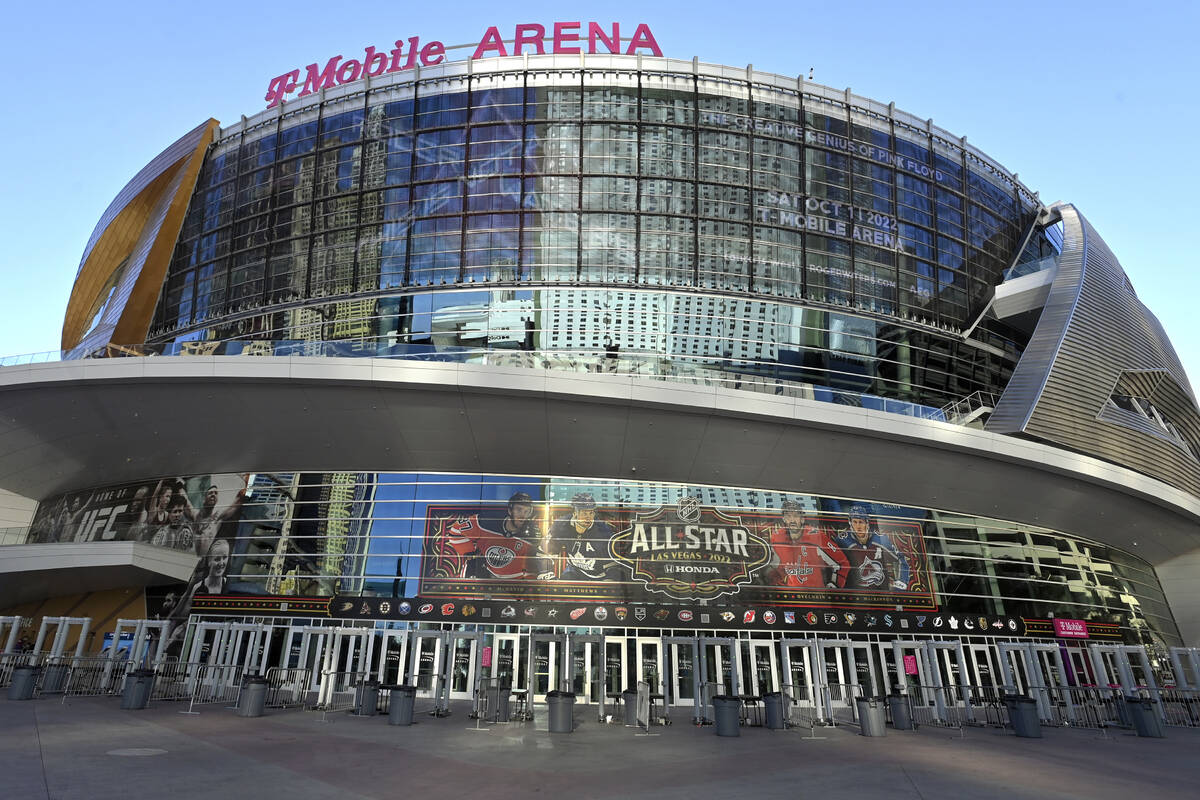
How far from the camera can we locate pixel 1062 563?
124 ft

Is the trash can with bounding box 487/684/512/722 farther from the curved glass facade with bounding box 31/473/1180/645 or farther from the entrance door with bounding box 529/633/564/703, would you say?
the curved glass facade with bounding box 31/473/1180/645

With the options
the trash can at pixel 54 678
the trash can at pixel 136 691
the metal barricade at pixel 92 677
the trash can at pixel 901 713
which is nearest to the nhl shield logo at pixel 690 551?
the trash can at pixel 901 713

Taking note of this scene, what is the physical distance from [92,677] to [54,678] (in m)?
1.55

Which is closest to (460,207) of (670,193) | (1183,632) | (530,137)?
(530,137)

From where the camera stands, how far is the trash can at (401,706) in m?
19.0

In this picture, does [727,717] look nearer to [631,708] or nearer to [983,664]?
[631,708]

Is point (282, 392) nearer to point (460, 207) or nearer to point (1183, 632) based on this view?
point (460, 207)

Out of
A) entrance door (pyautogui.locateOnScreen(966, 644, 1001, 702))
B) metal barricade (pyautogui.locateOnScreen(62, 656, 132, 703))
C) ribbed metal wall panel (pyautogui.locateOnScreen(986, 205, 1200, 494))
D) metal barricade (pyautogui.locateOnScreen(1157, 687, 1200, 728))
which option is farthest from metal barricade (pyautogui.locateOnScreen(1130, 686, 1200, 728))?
metal barricade (pyautogui.locateOnScreen(62, 656, 132, 703))

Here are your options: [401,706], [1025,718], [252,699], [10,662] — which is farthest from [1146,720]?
[10,662]

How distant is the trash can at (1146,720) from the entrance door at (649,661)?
1619cm

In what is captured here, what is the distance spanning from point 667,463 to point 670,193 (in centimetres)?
1614

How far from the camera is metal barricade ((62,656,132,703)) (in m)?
23.7

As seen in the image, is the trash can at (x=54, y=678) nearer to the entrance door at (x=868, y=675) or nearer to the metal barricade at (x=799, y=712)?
the metal barricade at (x=799, y=712)

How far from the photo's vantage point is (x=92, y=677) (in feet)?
81.9
